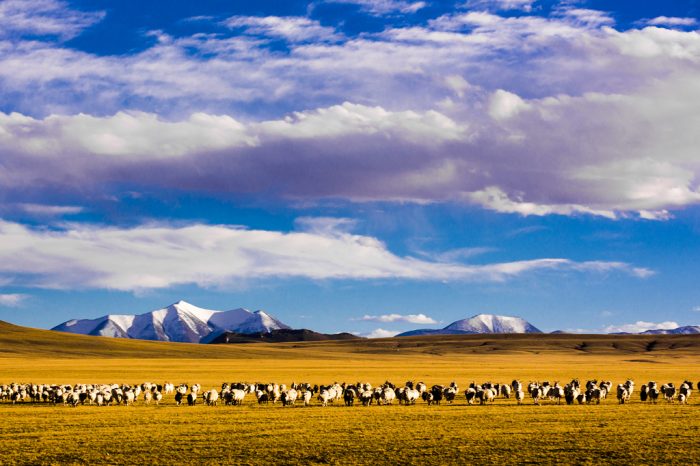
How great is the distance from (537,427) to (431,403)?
479 inches

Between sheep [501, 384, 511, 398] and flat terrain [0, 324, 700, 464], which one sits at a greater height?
sheep [501, 384, 511, 398]

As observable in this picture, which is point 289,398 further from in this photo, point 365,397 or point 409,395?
point 409,395

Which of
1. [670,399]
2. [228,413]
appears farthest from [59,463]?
[670,399]

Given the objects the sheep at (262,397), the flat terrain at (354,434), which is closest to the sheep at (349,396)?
the flat terrain at (354,434)

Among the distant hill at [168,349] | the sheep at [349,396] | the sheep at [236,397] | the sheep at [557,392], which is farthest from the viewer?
the distant hill at [168,349]

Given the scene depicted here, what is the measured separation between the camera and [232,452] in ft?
73.9

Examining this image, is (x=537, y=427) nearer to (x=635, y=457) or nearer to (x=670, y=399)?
(x=635, y=457)

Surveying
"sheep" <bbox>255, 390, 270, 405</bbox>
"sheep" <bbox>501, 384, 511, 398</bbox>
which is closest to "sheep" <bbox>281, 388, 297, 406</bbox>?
"sheep" <bbox>255, 390, 270, 405</bbox>

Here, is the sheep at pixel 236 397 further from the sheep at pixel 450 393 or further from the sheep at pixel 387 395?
the sheep at pixel 450 393

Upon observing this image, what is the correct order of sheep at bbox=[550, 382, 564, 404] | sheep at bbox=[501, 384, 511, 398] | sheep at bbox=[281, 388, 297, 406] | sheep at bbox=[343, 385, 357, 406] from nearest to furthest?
1. sheep at bbox=[343, 385, 357, 406]
2. sheep at bbox=[281, 388, 297, 406]
3. sheep at bbox=[550, 382, 564, 404]
4. sheep at bbox=[501, 384, 511, 398]

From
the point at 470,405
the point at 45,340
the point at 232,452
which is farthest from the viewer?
the point at 45,340

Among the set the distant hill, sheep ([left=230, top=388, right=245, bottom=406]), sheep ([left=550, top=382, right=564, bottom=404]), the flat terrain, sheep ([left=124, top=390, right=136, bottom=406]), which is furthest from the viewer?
the distant hill

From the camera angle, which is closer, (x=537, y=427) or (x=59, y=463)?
(x=59, y=463)

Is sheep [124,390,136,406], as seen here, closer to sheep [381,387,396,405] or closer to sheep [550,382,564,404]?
sheep [381,387,396,405]
